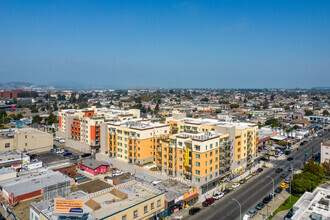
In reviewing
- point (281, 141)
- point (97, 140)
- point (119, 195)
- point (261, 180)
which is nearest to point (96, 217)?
point (119, 195)

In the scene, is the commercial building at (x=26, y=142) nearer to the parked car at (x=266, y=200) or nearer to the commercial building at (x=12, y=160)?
the commercial building at (x=12, y=160)

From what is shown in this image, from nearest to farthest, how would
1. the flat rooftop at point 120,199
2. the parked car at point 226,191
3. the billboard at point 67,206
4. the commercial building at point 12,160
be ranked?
the billboard at point 67,206
the flat rooftop at point 120,199
the parked car at point 226,191
the commercial building at point 12,160

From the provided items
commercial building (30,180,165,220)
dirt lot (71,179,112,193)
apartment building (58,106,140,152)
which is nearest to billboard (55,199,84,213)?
commercial building (30,180,165,220)

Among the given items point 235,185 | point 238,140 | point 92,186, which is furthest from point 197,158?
point 92,186

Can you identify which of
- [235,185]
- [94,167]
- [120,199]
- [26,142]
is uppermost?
[120,199]

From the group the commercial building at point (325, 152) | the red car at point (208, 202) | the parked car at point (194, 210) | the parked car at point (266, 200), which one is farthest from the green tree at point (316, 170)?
the parked car at point (194, 210)

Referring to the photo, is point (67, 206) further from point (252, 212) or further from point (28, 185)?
point (252, 212)

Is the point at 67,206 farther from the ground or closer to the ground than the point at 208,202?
farther from the ground
